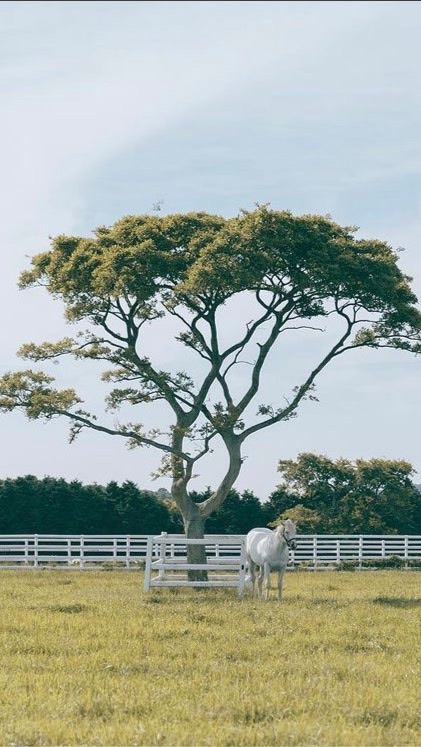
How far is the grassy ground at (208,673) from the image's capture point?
9258mm

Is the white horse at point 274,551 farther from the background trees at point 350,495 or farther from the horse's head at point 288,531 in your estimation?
the background trees at point 350,495

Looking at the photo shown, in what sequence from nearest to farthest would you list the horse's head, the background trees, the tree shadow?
the tree shadow, the horse's head, the background trees

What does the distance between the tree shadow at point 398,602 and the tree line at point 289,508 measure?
28.9 m

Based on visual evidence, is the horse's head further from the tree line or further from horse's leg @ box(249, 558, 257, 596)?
the tree line

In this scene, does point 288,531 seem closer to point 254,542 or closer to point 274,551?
point 274,551

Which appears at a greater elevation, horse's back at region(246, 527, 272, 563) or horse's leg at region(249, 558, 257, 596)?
horse's back at region(246, 527, 272, 563)

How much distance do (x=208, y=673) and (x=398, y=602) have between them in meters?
11.4

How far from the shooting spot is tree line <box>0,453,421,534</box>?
2108 inches

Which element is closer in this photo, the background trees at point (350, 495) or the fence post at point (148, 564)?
the fence post at point (148, 564)

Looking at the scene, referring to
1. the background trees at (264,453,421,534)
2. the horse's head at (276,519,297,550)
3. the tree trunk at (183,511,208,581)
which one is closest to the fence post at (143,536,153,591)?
the horse's head at (276,519,297,550)

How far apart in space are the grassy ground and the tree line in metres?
32.1

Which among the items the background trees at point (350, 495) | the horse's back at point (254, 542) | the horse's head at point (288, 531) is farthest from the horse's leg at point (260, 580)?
the background trees at point (350, 495)

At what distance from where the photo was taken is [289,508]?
57.9 meters

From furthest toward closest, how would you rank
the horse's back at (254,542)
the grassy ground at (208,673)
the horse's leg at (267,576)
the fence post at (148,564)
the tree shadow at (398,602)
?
the horse's back at (254,542) → the fence post at (148,564) → the horse's leg at (267,576) → the tree shadow at (398,602) → the grassy ground at (208,673)
